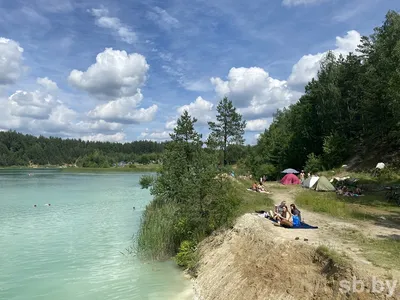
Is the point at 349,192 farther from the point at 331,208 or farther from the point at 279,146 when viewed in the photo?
the point at 279,146

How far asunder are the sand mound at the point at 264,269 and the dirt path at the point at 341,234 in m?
0.49

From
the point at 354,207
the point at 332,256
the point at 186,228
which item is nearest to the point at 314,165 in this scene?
the point at 354,207

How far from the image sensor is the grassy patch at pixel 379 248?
9.29m

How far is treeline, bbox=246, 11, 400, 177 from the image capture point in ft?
128

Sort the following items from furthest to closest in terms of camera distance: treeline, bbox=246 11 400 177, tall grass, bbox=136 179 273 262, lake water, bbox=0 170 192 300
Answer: treeline, bbox=246 11 400 177
tall grass, bbox=136 179 273 262
lake water, bbox=0 170 192 300

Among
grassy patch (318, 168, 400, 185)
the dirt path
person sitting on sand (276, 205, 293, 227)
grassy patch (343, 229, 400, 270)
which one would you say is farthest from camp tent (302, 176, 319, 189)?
grassy patch (343, 229, 400, 270)

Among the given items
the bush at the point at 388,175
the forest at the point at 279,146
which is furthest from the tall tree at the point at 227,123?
the bush at the point at 388,175

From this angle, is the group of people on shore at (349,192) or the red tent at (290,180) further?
the red tent at (290,180)

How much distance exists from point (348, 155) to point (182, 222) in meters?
39.2

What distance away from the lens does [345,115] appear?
52844 mm

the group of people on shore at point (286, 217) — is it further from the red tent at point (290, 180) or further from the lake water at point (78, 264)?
the red tent at point (290, 180)

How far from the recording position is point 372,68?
4069 centimetres

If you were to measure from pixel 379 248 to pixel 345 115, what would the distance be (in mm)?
46083

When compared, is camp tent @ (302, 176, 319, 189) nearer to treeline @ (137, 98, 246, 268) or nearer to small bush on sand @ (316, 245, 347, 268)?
treeline @ (137, 98, 246, 268)
